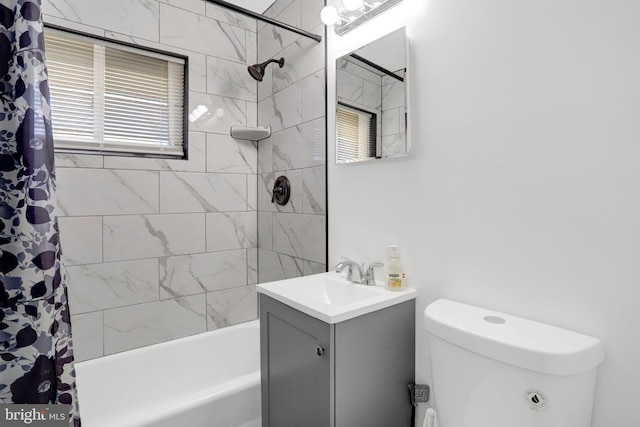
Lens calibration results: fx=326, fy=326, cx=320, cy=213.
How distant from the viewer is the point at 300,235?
1.96 m

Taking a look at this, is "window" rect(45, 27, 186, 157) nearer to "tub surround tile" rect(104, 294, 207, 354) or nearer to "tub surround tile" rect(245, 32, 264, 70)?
"tub surround tile" rect(245, 32, 264, 70)

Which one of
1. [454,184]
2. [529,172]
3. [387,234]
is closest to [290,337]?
[387,234]

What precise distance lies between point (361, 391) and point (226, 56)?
2181 mm

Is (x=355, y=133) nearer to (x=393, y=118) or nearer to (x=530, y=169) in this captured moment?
(x=393, y=118)

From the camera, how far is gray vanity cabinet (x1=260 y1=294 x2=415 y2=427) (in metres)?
1.07

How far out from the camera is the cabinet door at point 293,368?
1.08m

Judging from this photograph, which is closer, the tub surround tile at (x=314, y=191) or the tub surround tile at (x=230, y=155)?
the tub surround tile at (x=314, y=191)

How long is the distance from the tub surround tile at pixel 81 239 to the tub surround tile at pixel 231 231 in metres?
0.63

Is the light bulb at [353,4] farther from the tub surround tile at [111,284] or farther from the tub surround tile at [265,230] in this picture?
the tub surround tile at [111,284]

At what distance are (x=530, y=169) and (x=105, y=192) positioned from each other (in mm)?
2055

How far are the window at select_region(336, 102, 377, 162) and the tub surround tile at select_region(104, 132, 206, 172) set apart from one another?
102 centimetres

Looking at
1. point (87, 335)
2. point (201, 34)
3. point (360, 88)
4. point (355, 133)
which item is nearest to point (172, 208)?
point (87, 335)

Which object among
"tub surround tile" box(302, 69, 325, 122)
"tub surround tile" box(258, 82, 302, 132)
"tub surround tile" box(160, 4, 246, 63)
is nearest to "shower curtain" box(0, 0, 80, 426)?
"tub surround tile" box(302, 69, 325, 122)

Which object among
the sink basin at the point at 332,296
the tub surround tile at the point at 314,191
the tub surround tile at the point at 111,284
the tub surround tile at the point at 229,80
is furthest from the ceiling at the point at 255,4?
the sink basin at the point at 332,296
